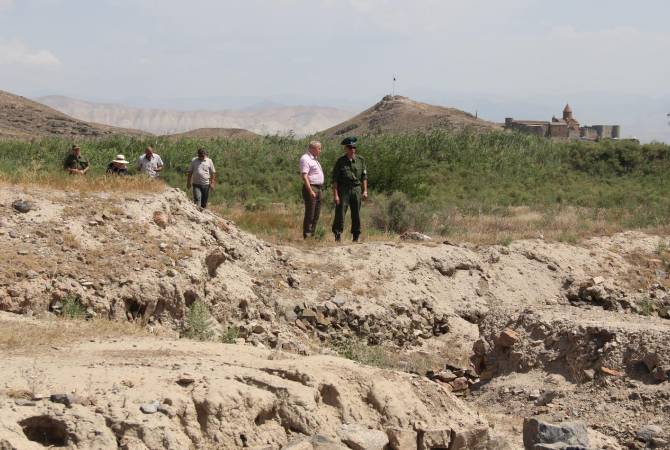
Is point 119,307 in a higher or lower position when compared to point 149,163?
lower

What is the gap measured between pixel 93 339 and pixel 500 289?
28.2 feet

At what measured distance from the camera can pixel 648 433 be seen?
27.7ft

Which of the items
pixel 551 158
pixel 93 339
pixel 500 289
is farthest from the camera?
pixel 551 158

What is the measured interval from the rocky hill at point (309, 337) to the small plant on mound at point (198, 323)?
0.09 m

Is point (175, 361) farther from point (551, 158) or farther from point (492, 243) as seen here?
point (551, 158)

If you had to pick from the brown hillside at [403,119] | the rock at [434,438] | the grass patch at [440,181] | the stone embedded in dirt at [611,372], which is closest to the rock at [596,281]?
the grass patch at [440,181]

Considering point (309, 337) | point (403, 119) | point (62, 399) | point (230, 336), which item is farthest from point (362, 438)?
point (403, 119)

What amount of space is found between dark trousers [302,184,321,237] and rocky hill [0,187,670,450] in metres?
0.56

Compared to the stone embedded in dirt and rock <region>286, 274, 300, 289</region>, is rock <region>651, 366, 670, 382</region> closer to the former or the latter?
the stone embedded in dirt

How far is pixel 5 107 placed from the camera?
61.0 meters

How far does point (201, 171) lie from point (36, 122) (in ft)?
156

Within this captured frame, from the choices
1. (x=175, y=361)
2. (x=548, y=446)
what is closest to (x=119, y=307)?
(x=175, y=361)

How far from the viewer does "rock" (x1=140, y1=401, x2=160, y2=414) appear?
599 centimetres

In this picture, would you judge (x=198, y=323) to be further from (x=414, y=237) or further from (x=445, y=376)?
(x=414, y=237)
